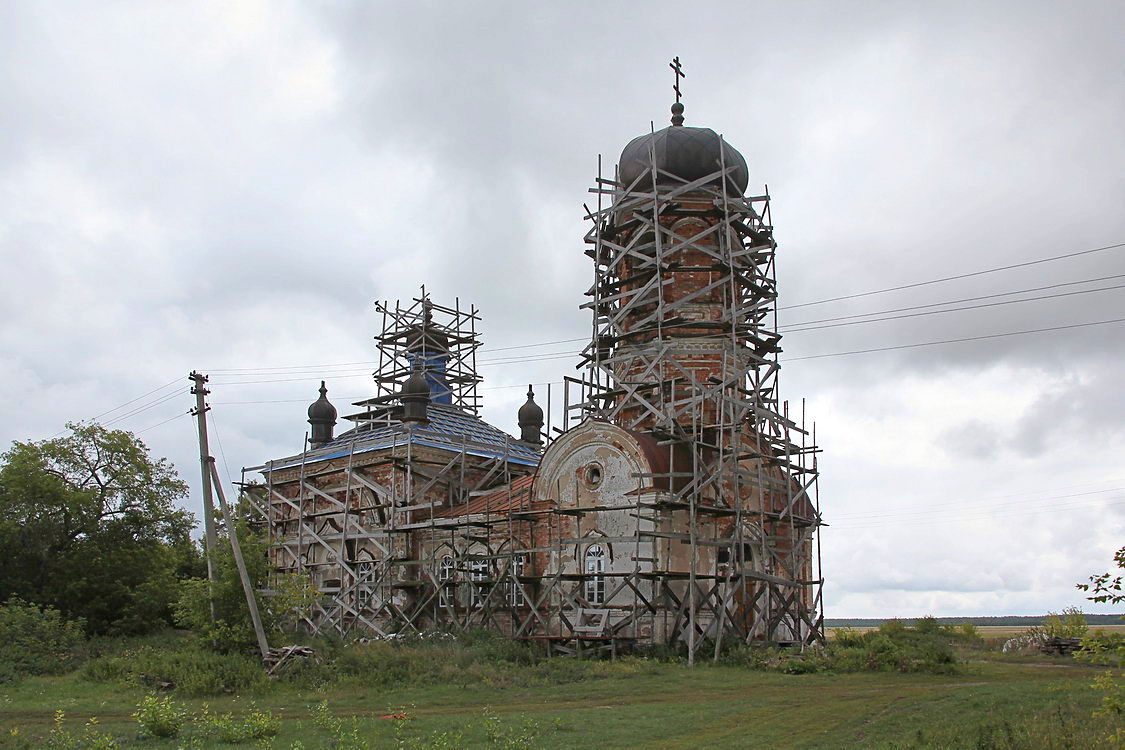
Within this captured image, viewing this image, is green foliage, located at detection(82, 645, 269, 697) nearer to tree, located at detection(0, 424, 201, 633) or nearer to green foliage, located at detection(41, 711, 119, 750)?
green foliage, located at detection(41, 711, 119, 750)

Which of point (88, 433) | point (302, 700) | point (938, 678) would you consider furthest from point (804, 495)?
point (88, 433)

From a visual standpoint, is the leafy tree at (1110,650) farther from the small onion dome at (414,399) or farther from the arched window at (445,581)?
the small onion dome at (414,399)

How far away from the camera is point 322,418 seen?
3550 cm

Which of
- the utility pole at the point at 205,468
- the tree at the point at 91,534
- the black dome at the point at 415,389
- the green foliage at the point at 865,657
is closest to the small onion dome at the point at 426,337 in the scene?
the black dome at the point at 415,389

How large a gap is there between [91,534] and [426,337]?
40.8 feet

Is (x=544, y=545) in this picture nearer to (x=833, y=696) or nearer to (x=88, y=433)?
(x=833, y=696)

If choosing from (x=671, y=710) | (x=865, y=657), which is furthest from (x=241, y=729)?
(x=865, y=657)

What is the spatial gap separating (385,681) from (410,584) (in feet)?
28.9

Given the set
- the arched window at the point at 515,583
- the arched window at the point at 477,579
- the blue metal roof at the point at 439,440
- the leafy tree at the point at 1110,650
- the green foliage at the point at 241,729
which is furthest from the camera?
the blue metal roof at the point at 439,440

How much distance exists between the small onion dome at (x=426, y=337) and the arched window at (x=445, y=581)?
11040mm

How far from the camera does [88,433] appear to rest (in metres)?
30.7

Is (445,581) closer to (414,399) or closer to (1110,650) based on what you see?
(414,399)

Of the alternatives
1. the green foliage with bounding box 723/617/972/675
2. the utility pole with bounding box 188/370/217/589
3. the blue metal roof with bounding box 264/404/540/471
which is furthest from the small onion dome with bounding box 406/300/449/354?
the green foliage with bounding box 723/617/972/675

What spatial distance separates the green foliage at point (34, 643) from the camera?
21484mm
